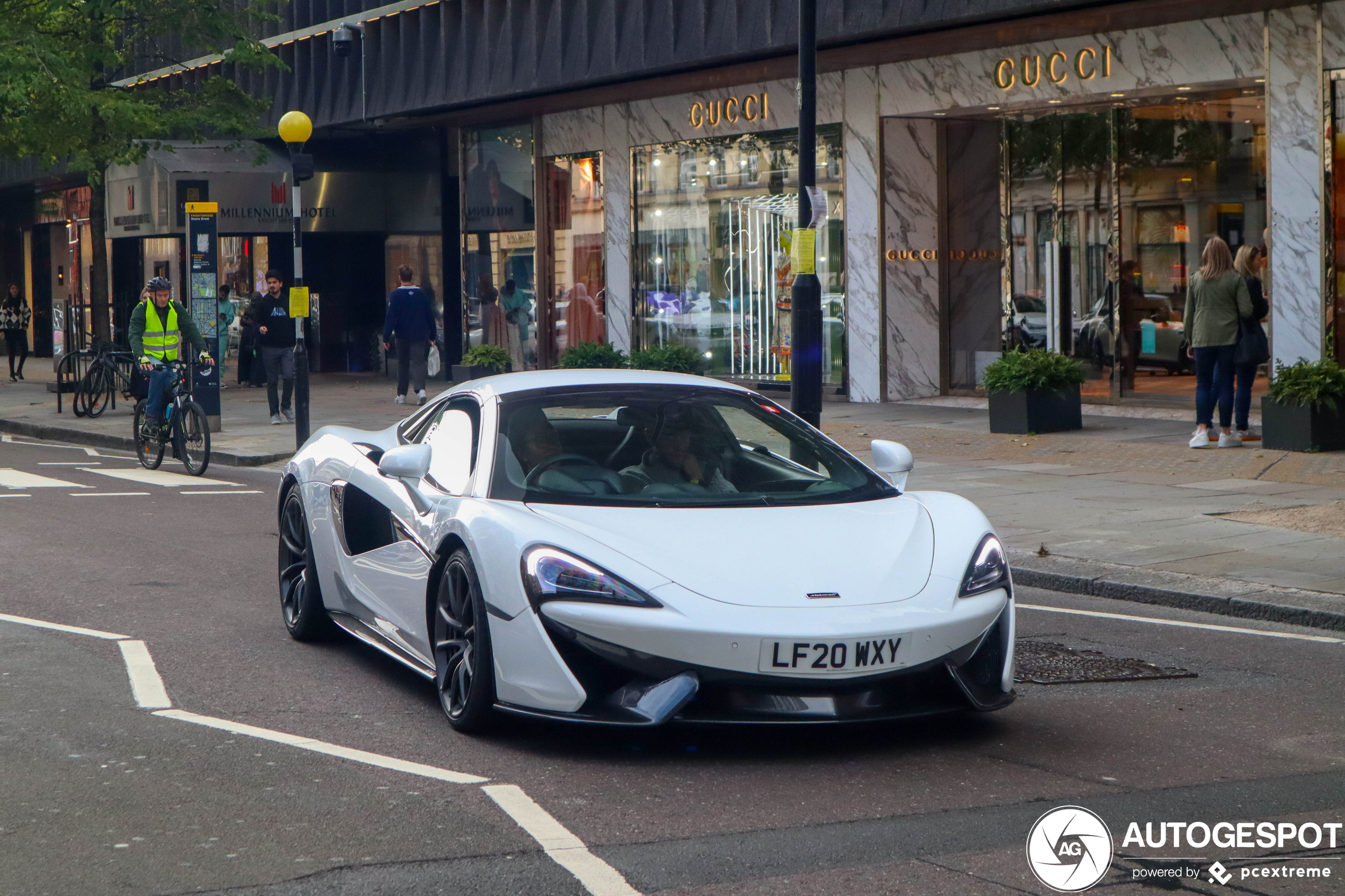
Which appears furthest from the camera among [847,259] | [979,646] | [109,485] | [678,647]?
[847,259]

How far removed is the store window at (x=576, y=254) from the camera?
26.3m

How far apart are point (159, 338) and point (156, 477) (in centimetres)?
153

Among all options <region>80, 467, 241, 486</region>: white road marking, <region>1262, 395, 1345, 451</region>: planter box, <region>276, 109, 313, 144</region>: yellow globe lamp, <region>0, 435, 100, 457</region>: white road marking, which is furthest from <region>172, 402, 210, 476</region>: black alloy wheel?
<region>1262, 395, 1345, 451</region>: planter box

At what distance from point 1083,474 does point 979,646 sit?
857cm

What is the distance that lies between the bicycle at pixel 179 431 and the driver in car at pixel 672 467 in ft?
33.0

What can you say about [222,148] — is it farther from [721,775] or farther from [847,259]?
[721,775]

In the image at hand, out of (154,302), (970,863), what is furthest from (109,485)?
(970,863)

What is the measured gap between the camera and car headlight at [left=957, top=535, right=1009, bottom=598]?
580 cm

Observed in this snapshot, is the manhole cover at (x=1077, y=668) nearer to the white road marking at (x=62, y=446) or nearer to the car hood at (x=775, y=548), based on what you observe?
the car hood at (x=775, y=548)

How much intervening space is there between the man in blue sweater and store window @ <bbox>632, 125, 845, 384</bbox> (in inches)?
136

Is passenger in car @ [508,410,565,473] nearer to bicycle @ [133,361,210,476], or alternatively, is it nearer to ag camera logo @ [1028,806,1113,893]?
ag camera logo @ [1028,806,1113,893]

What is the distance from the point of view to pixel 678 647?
5.35 metres

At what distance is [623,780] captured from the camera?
539cm

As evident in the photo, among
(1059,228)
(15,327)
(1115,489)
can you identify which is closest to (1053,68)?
(1059,228)
